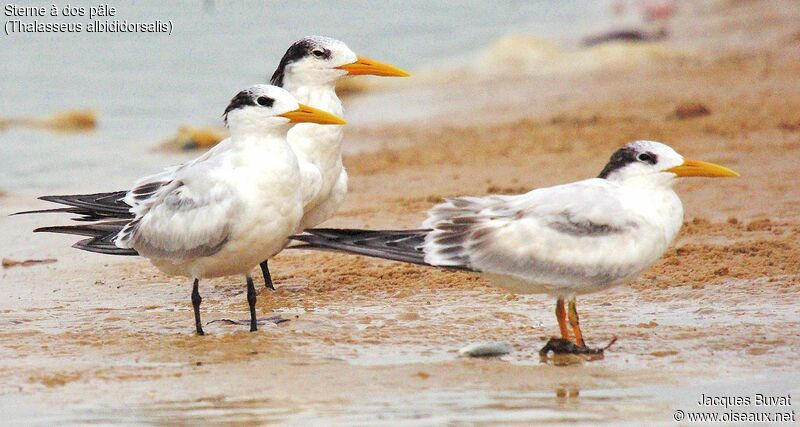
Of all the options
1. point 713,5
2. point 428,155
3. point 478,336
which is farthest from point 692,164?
point 713,5

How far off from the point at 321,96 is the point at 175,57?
31.3ft

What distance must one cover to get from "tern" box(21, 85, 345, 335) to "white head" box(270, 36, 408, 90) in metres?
0.94

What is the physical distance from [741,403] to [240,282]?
3.33 m

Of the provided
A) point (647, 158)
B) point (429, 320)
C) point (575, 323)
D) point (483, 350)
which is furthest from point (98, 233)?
point (647, 158)

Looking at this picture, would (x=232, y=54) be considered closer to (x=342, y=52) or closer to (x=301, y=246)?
(x=342, y=52)

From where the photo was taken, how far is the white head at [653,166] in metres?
5.89

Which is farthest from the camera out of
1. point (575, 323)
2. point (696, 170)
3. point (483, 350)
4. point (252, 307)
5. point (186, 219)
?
point (252, 307)

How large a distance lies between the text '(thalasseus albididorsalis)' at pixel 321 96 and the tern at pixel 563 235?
3.81 feet

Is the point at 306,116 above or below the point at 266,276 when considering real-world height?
above

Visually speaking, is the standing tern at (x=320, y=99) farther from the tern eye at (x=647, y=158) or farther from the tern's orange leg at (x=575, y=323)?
the tern eye at (x=647, y=158)

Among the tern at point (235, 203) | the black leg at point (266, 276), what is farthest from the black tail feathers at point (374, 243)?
the black leg at point (266, 276)

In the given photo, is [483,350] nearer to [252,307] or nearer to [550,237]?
[550,237]

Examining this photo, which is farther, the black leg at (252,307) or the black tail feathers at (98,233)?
the black tail feathers at (98,233)

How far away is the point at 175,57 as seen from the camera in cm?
1647
